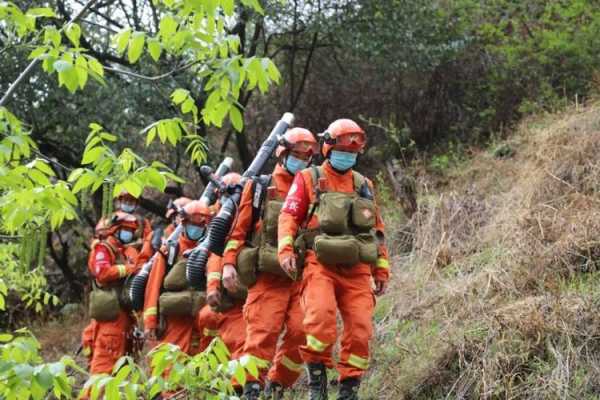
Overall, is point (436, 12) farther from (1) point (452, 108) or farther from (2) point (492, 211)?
(2) point (492, 211)

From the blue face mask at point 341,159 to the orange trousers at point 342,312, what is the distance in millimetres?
721

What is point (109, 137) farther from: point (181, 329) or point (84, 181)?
point (181, 329)

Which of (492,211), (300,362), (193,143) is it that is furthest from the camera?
(492,211)

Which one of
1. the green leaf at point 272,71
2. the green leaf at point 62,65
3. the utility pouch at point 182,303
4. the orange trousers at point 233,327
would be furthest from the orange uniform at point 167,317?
the green leaf at point 62,65

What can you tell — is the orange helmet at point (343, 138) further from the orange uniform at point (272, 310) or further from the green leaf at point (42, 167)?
the green leaf at point (42, 167)

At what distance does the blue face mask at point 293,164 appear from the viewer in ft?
22.4

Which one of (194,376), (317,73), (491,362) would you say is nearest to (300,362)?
(491,362)

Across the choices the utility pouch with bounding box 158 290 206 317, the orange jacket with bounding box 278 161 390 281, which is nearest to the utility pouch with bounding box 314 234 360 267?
the orange jacket with bounding box 278 161 390 281

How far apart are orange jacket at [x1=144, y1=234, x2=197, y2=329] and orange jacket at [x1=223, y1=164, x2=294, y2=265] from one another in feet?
4.75

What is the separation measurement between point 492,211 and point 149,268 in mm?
4062

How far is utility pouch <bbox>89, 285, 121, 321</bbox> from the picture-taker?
8.70m

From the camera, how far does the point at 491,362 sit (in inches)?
232

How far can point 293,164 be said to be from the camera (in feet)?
22.4

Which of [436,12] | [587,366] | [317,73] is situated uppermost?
[436,12]
